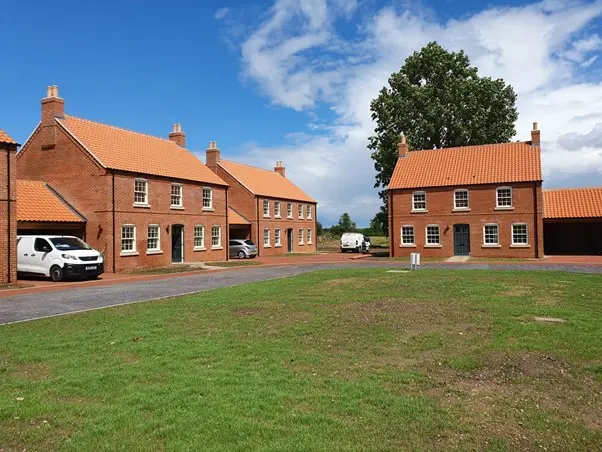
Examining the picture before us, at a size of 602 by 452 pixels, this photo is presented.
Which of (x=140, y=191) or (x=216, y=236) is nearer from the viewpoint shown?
(x=140, y=191)

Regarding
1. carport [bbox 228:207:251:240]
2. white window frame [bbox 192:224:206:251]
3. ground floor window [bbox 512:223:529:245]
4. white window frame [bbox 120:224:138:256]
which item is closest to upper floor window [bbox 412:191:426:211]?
ground floor window [bbox 512:223:529:245]

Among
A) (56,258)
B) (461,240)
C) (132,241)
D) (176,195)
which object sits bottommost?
(56,258)

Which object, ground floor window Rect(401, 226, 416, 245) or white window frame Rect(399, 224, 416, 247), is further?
ground floor window Rect(401, 226, 416, 245)

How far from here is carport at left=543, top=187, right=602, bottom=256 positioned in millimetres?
37594

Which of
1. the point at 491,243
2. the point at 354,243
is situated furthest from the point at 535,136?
the point at 354,243

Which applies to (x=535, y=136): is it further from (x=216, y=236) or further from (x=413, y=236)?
(x=216, y=236)

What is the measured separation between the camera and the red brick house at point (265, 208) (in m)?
44.2

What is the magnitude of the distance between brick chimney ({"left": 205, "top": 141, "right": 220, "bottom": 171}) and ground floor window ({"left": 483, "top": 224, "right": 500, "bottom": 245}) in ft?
79.8

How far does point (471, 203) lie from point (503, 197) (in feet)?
7.44

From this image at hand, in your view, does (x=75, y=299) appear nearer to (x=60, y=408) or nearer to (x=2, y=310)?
(x=2, y=310)

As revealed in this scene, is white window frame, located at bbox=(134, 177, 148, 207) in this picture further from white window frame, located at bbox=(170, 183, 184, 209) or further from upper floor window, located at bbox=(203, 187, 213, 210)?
upper floor window, located at bbox=(203, 187, 213, 210)

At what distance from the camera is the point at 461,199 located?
37250mm

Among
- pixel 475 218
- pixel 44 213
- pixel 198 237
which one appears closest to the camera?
pixel 44 213

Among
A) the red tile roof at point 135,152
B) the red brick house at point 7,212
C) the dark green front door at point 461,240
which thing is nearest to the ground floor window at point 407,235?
the dark green front door at point 461,240
